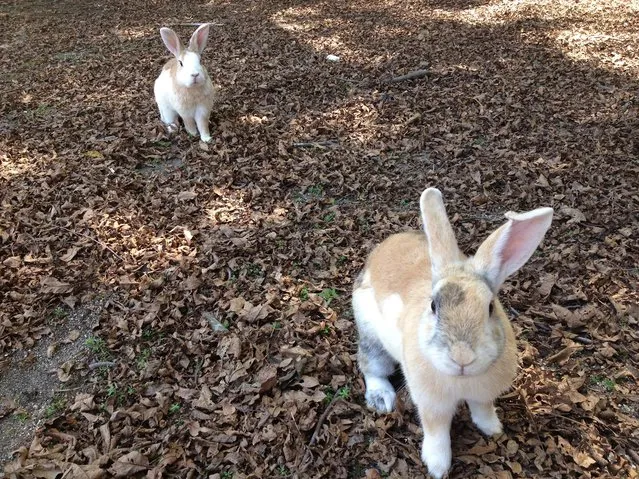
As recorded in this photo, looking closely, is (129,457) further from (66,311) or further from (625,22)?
(625,22)

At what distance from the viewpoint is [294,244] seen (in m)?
5.18

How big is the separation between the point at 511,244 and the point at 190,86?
5700 millimetres

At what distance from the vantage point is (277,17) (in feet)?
44.2

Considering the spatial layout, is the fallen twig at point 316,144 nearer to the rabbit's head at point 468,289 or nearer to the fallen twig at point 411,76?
→ the fallen twig at point 411,76

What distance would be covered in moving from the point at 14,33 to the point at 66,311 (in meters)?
11.2

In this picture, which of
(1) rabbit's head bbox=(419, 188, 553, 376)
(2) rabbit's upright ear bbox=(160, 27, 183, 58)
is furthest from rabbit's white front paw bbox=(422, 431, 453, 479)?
(2) rabbit's upright ear bbox=(160, 27, 183, 58)

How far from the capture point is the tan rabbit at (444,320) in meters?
2.46

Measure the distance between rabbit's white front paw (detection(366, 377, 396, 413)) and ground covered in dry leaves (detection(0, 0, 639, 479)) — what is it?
77 mm

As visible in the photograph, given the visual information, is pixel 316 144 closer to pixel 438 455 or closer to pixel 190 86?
pixel 190 86

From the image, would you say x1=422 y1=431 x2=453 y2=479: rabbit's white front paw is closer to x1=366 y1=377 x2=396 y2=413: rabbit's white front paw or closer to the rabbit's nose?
x1=366 y1=377 x2=396 y2=413: rabbit's white front paw

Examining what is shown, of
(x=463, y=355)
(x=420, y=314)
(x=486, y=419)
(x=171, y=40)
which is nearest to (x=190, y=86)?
(x=171, y=40)

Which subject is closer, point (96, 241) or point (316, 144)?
point (96, 241)

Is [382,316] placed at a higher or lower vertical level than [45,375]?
higher

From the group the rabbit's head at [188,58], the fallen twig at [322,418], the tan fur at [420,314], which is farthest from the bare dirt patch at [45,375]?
the rabbit's head at [188,58]
